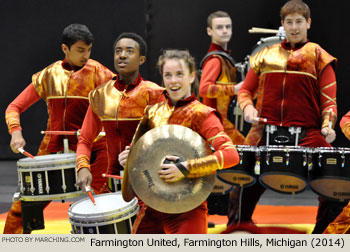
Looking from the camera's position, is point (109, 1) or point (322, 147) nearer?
point (322, 147)

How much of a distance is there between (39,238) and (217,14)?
3.01 meters

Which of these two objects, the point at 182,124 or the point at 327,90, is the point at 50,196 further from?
the point at 327,90

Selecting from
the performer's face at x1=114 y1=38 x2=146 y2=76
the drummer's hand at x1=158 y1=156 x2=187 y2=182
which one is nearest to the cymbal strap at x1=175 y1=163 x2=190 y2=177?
the drummer's hand at x1=158 y1=156 x2=187 y2=182

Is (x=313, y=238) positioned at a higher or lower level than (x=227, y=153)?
lower

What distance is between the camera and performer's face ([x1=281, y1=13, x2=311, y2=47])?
394cm

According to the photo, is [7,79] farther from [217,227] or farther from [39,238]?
[39,238]

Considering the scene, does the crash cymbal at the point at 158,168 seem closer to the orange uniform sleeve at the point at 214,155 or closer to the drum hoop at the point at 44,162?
the orange uniform sleeve at the point at 214,155

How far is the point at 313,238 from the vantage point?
2.96 meters

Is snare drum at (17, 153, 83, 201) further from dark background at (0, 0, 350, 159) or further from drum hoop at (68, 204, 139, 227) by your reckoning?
dark background at (0, 0, 350, 159)

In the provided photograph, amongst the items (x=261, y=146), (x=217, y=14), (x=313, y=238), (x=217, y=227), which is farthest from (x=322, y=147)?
(x=217, y=14)

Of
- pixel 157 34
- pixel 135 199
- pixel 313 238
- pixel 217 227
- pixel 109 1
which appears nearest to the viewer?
pixel 313 238

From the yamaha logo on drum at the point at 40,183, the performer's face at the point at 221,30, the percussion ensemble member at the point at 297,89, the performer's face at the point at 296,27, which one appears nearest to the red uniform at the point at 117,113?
the yamaha logo on drum at the point at 40,183

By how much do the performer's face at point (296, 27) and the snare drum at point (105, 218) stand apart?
1.74 metres

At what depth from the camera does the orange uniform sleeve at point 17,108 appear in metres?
4.20
